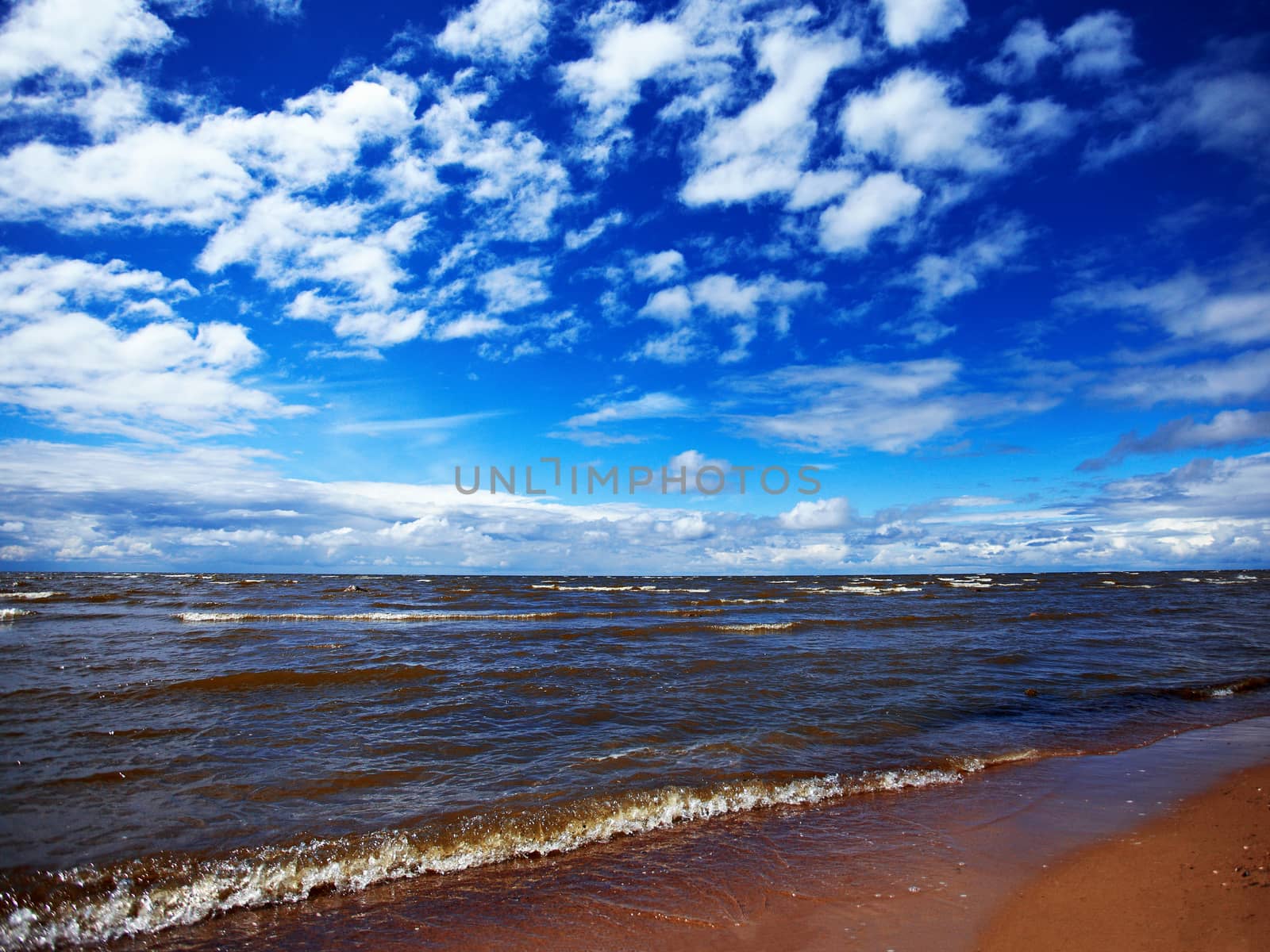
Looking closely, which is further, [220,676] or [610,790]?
[220,676]

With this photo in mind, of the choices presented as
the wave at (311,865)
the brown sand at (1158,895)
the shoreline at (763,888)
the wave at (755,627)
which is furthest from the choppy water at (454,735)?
the wave at (755,627)

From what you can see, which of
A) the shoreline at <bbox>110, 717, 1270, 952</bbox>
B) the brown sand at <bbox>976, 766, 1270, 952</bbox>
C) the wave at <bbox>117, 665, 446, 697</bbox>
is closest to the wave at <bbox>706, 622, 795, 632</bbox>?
the wave at <bbox>117, 665, 446, 697</bbox>

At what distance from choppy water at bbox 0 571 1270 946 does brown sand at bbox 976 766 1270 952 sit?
2388mm

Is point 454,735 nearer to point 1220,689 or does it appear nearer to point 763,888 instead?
point 763,888

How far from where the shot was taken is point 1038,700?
41.7 ft

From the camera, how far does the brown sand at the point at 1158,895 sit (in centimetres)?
426

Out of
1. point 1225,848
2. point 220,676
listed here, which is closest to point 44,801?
point 220,676

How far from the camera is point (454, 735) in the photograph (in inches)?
393

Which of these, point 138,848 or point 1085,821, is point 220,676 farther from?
point 1085,821

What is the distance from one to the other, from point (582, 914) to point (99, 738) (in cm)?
900

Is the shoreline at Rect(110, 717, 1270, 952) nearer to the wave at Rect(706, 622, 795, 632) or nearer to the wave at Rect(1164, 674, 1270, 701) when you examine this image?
the wave at Rect(1164, 674, 1270, 701)

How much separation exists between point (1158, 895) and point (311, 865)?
23.2 ft

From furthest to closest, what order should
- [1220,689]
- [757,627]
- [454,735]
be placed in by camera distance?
[757,627] → [1220,689] → [454,735]

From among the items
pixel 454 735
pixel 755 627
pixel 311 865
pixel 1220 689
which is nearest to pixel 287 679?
pixel 454 735
